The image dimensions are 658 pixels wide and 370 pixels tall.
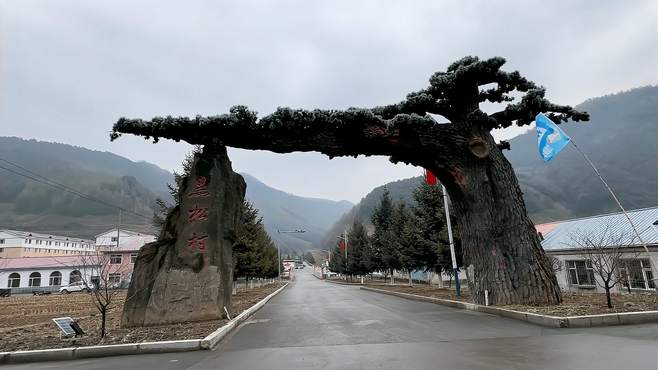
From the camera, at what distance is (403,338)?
791 cm

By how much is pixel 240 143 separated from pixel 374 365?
9.04 meters

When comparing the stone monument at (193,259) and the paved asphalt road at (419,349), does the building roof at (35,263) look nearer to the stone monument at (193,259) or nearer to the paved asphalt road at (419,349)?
the stone monument at (193,259)

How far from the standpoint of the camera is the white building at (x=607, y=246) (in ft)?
64.4

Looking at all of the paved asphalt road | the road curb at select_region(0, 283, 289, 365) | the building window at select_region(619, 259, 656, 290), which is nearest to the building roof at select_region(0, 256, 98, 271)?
the road curb at select_region(0, 283, 289, 365)

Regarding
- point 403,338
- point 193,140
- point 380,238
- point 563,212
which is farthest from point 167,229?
point 563,212

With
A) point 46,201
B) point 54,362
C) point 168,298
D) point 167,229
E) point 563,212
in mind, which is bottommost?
point 54,362

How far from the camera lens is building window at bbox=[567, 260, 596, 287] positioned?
75.7ft

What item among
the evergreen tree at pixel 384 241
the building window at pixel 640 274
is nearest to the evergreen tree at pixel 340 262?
the evergreen tree at pixel 384 241

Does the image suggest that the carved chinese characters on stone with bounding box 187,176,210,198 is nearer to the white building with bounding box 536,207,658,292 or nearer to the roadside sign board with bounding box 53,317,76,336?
the roadside sign board with bounding box 53,317,76,336

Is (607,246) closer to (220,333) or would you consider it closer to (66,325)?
(220,333)

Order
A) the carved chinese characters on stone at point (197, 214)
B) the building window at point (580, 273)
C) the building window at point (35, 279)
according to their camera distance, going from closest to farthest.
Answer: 1. the carved chinese characters on stone at point (197, 214)
2. the building window at point (580, 273)
3. the building window at point (35, 279)

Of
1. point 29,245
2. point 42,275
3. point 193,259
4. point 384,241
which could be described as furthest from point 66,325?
point 29,245

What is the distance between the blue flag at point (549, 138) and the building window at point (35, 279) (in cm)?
5918

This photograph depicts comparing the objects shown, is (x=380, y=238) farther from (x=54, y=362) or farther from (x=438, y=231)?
(x=54, y=362)
